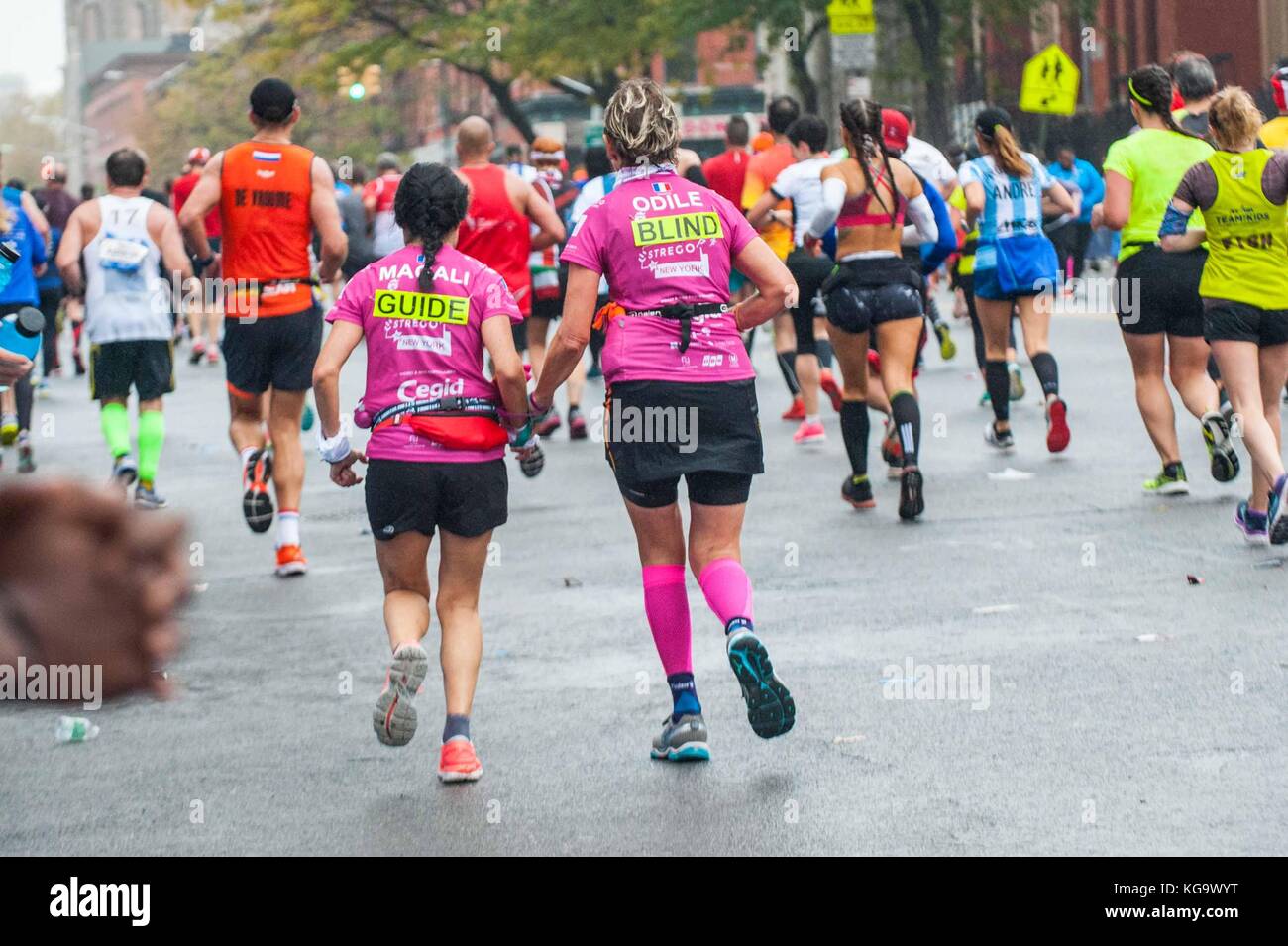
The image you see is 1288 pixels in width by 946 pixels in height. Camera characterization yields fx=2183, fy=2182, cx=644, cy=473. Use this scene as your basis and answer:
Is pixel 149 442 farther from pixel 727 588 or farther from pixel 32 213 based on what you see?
pixel 727 588

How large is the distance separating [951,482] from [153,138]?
8248 centimetres

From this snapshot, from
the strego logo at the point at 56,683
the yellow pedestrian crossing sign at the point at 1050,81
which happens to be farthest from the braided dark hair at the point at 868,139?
the yellow pedestrian crossing sign at the point at 1050,81

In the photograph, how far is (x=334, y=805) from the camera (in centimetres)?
582

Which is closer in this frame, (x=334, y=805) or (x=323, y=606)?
(x=334, y=805)

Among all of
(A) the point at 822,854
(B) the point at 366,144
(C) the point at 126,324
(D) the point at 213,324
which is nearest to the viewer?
(A) the point at 822,854

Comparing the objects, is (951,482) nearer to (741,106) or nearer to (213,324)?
(213,324)

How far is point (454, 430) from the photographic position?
20.2ft

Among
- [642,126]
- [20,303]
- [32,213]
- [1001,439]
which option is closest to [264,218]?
[642,126]

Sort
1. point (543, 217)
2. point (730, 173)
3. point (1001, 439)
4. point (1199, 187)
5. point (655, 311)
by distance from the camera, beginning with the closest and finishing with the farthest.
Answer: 1. point (655, 311)
2. point (1199, 187)
3. point (543, 217)
4. point (1001, 439)
5. point (730, 173)

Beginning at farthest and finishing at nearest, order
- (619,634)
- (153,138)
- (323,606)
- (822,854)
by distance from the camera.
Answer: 1. (153,138)
2. (323,606)
3. (619,634)
4. (822,854)

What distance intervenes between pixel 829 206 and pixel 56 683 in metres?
8.91

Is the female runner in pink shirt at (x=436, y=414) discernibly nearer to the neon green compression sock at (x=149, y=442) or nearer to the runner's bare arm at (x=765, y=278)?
the runner's bare arm at (x=765, y=278)
